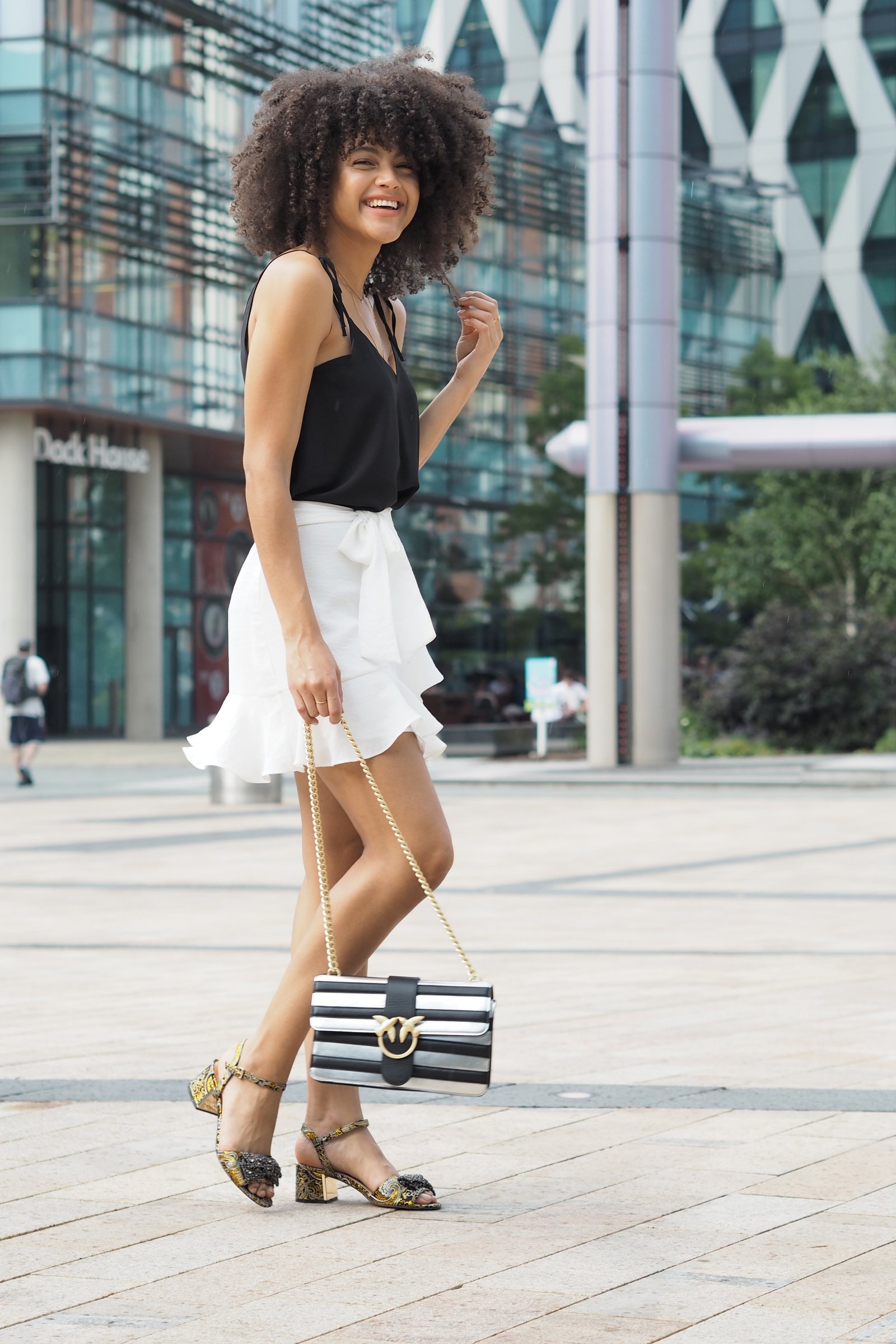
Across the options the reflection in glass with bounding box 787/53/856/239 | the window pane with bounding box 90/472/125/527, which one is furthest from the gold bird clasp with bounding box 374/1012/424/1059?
the reflection in glass with bounding box 787/53/856/239

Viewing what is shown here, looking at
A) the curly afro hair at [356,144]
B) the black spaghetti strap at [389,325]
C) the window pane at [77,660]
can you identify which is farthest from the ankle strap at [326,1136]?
the window pane at [77,660]

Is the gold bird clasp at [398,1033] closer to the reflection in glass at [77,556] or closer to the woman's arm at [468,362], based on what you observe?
the woman's arm at [468,362]

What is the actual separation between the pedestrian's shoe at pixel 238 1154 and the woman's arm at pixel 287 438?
2.31ft

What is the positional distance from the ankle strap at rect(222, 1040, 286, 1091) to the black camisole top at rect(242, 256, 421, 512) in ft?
3.48

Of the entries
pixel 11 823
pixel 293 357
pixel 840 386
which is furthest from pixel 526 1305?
pixel 840 386

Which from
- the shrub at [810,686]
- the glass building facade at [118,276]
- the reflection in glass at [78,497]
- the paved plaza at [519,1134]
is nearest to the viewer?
the paved plaza at [519,1134]

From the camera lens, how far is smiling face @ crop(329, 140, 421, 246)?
12.5 ft

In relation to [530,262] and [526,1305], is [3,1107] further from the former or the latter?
[530,262]

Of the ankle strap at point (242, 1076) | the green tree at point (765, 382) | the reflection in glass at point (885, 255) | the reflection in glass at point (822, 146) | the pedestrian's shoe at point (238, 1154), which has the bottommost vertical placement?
the pedestrian's shoe at point (238, 1154)

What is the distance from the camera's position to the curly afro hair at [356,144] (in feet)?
12.5

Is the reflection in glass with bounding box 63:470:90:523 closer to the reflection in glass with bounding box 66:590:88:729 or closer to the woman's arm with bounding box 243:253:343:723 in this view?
the reflection in glass with bounding box 66:590:88:729

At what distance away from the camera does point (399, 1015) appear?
11.5 ft

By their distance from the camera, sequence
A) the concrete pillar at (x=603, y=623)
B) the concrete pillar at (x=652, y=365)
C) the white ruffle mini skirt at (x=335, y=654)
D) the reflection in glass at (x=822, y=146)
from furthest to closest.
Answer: the reflection in glass at (x=822, y=146), the concrete pillar at (x=603, y=623), the concrete pillar at (x=652, y=365), the white ruffle mini skirt at (x=335, y=654)

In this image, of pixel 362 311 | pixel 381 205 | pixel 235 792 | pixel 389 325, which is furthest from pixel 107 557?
pixel 381 205
